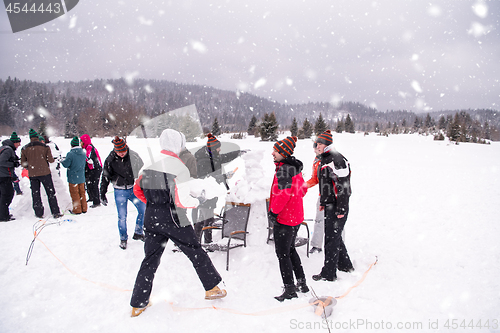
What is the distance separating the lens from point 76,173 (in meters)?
6.55

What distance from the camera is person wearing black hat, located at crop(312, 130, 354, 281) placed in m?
3.54

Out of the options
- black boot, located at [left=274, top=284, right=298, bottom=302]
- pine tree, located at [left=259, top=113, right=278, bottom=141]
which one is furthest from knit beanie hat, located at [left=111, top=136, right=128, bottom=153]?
pine tree, located at [left=259, top=113, right=278, bottom=141]

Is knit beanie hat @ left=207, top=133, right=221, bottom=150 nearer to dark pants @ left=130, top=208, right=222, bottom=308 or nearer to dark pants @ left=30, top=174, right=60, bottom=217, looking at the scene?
dark pants @ left=130, top=208, right=222, bottom=308

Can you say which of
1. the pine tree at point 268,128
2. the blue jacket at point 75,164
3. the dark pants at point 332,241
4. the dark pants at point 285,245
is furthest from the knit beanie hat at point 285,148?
the pine tree at point 268,128

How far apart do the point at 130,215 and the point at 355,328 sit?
20.2 ft

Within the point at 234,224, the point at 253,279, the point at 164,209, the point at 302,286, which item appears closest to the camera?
the point at 164,209

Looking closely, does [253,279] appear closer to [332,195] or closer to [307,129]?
[332,195]

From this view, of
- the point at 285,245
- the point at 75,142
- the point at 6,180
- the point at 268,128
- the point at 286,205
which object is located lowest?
the point at 285,245

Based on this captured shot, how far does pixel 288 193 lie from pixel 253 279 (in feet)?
5.21

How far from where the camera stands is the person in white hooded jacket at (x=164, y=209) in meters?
2.90

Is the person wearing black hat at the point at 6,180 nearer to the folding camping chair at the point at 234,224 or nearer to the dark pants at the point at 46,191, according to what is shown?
the dark pants at the point at 46,191

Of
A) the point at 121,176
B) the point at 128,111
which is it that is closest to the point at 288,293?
the point at 121,176

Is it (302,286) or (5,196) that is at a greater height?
(5,196)

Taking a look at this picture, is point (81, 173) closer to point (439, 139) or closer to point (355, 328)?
point (355, 328)
